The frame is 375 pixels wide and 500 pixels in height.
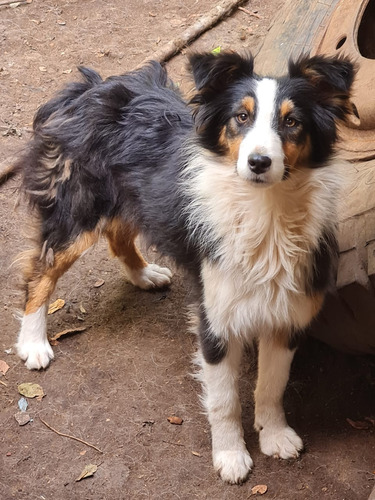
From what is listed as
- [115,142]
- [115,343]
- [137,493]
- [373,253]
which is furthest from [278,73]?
[137,493]

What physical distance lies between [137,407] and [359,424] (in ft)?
3.60

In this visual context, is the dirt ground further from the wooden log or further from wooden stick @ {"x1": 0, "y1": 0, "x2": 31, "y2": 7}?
wooden stick @ {"x1": 0, "y1": 0, "x2": 31, "y2": 7}

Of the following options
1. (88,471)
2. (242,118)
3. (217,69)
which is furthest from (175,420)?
(217,69)

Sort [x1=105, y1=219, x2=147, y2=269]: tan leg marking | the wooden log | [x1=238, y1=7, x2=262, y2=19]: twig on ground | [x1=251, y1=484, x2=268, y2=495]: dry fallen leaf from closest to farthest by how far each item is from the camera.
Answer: the wooden log → [x1=251, y1=484, x2=268, y2=495]: dry fallen leaf → [x1=105, y1=219, x2=147, y2=269]: tan leg marking → [x1=238, y1=7, x2=262, y2=19]: twig on ground

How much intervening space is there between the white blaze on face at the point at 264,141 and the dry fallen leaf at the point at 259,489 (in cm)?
147

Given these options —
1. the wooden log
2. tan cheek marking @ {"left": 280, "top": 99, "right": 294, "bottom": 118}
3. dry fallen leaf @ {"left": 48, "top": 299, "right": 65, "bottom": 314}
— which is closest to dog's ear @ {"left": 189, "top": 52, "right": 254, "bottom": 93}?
tan cheek marking @ {"left": 280, "top": 99, "right": 294, "bottom": 118}

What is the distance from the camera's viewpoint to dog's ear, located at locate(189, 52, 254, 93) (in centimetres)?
283

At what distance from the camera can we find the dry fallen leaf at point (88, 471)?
3363 millimetres

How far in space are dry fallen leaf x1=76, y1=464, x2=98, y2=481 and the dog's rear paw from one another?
70cm

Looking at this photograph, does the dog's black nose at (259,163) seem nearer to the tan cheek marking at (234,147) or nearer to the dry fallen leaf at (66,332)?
the tan cheek marking at (234,147)

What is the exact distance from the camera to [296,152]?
2828 mm

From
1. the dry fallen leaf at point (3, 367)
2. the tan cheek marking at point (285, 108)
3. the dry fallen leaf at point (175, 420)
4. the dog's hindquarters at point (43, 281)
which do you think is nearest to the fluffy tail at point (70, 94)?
the dog's hindquarters at point (43, 281)

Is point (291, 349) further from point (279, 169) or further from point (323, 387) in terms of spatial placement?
point (279, 169)

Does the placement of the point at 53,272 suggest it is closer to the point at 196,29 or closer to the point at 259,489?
the point at 259,489
